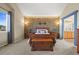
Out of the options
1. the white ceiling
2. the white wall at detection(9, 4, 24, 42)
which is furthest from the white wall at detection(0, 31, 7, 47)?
the white ceiling

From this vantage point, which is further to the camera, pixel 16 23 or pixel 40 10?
pixel 40 10

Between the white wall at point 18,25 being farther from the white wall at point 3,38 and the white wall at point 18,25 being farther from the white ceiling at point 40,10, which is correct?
the white wall at point 3,38

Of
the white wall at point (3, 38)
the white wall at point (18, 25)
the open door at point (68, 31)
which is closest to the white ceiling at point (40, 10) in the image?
the white wall at point (18, 25)

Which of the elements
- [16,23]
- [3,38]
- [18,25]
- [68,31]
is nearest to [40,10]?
[18,25]

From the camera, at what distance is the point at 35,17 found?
9055mm

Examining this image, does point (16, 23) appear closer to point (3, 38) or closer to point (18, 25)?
point (18, 25)

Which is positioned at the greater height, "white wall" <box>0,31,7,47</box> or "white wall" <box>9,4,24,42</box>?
"white wall" <box>9,4,24,42</box>

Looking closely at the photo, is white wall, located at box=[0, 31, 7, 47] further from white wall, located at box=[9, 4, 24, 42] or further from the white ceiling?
the white ceiling

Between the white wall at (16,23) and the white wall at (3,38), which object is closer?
the white wall at (3,38)

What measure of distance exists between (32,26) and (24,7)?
1.40m

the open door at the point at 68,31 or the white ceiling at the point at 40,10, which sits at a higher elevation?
the white ceiling at the point at 40,10

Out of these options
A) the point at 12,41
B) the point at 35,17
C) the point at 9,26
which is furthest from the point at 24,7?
the point at 12,41
